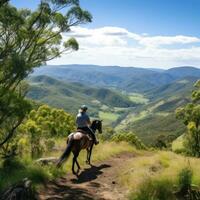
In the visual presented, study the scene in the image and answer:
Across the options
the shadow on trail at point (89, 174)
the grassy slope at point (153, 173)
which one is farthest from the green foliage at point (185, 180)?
the shadow on trail at point (89, 174)

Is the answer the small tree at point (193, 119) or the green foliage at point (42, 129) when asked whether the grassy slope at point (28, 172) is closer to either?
the green foliage at point (42, 129)

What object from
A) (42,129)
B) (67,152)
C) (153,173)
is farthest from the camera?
(42,129)

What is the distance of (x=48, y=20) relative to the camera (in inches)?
1024

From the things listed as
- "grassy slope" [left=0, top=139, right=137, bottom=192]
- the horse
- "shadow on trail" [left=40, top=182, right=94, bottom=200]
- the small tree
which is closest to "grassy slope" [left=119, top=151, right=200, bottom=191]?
"shadow on trail" [left=40, top=182, right=94, bottom=200]

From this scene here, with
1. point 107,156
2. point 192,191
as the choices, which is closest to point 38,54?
point 107,156

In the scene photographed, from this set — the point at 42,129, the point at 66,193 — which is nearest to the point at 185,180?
the point at 66,193

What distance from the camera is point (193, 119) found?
169 ft

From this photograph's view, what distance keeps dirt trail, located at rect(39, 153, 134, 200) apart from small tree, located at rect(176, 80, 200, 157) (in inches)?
1149

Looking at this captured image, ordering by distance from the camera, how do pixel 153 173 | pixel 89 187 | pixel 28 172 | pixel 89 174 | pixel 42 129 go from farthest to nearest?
pixel 42 129, pixel 89 174, pixel 153 173, pixel 89 187, pixel 28 172

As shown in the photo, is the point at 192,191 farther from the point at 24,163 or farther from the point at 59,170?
the point at 24,163

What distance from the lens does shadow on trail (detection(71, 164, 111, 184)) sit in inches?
773

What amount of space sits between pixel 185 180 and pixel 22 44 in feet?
52.7

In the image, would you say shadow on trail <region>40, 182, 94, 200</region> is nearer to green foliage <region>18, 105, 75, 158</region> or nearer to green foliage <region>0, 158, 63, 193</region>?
green foliage <region>0, 158, 63, 193</region>

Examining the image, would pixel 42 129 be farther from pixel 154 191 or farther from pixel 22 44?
pixel 154 191
